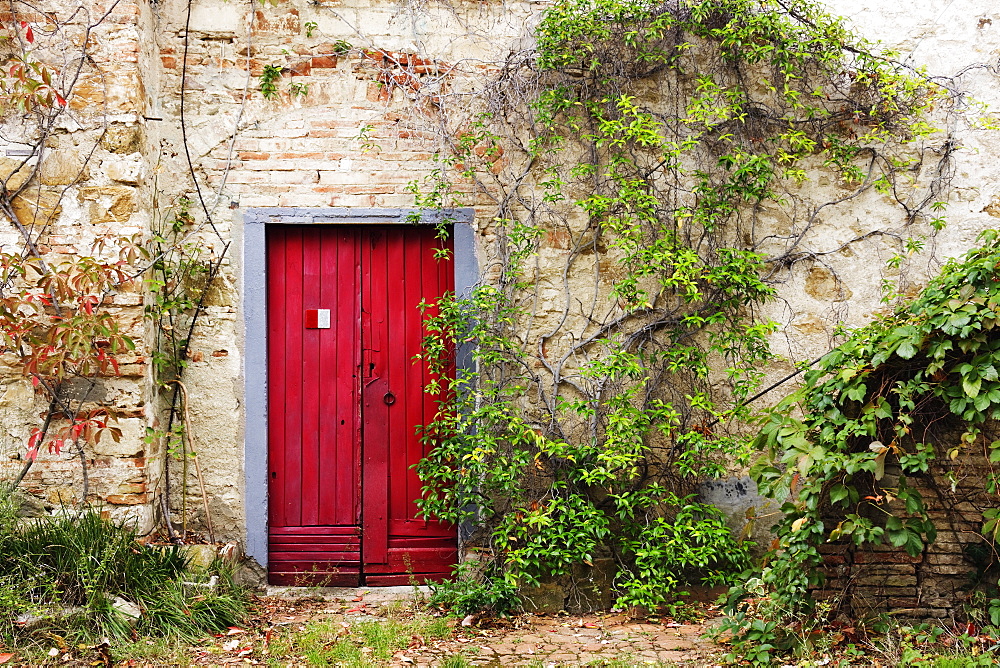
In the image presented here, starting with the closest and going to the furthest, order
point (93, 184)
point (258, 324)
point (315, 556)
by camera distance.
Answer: point (93, 184) < point (258, 324) < point (315, 556)

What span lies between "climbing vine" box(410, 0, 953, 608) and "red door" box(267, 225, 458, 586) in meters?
0.26

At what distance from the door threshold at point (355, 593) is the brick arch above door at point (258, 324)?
209mm

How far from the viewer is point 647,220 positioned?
4.46m

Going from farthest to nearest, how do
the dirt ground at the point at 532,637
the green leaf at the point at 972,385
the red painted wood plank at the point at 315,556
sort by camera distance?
the red painted wood plank at the point at 315,556
the dirt ground at the point at 532,637
the green leaf at the point at 972,385

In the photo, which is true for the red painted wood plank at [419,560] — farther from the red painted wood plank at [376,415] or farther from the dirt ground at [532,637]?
the dirt ground at [532,637]

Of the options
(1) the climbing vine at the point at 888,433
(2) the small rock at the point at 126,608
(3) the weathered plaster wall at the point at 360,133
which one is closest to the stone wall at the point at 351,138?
(3) the weathered plaster wall at the point at 360,133

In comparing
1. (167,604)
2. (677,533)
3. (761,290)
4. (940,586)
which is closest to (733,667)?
(677,533)

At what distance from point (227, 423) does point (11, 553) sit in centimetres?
120

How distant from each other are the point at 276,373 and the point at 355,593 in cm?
137

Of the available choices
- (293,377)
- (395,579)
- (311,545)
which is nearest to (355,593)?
(395,579)

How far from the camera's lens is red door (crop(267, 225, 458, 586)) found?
14.9 ft

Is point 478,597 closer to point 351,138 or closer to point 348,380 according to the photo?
point 348,380

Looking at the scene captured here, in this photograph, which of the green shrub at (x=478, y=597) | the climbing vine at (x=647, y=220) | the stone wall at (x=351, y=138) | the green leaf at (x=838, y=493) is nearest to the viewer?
the green leaf at (x=838, y=493)

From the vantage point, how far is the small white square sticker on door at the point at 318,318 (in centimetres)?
455
